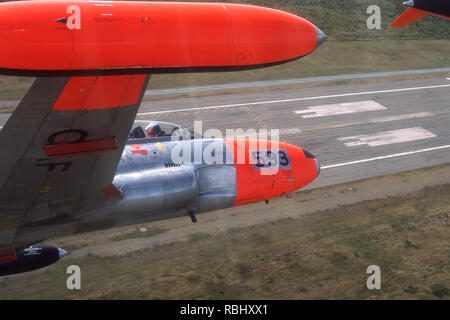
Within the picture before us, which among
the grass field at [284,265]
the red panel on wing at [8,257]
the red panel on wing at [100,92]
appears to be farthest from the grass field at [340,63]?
the red panel on wing at [100,92]

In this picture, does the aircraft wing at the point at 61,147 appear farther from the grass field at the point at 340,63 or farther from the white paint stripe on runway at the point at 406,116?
the white paint stripe on runway at the point at 406,116

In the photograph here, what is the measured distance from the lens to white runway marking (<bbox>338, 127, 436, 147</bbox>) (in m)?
33.2

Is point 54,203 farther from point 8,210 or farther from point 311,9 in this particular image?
point 311,9

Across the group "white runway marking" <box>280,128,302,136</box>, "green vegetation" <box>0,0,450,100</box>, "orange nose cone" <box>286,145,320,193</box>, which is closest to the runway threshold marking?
"white runway marking" <box>280,128,302,136</box>

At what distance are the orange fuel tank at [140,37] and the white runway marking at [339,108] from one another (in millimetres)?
27159

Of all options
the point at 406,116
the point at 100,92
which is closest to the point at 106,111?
the point at 100,92

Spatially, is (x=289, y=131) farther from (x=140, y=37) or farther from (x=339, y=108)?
(x=140, y=37)

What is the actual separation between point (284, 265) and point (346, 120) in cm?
2036

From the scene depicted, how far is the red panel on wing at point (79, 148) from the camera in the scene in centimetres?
1173

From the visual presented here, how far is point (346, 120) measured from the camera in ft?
120

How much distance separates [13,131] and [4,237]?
4826 mm

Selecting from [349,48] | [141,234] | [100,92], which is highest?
[100,92]
